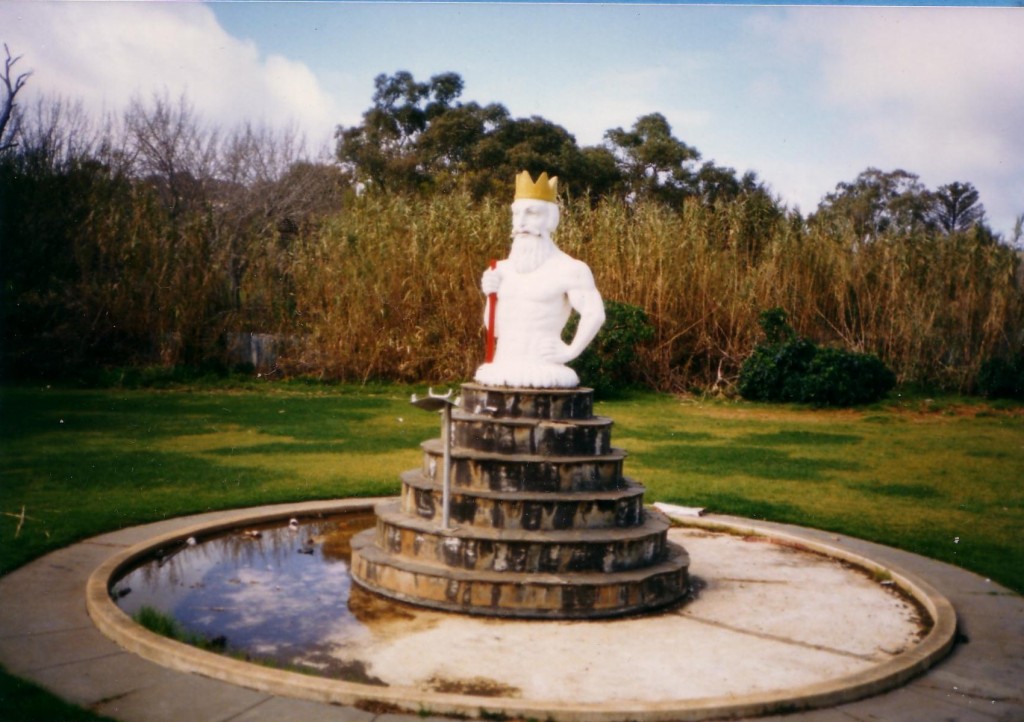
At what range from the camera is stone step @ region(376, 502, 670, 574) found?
223 inches

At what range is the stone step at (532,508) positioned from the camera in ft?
19.1

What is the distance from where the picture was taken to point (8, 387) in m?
15.6

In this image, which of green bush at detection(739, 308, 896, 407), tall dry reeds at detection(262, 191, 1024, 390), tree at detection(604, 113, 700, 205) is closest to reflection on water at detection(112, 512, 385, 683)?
tall dry reeds at detection(262, 191, 1024, 390)

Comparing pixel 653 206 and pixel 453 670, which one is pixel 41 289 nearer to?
pixel 653 206

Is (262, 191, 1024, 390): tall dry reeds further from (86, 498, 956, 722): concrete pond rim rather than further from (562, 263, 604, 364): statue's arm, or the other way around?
(86, 498, 956, 722): concrete pond rim

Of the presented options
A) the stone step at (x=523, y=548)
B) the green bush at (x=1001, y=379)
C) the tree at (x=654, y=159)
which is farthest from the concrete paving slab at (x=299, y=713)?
the tree at (x=654, y=159)

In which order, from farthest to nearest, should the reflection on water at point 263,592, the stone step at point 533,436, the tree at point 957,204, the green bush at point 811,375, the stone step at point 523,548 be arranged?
the tree at point 957,204
the green bush at point 811,375
the stone step at point 533,436
the stone step at point 523,548
the reflection on water at point 263,592

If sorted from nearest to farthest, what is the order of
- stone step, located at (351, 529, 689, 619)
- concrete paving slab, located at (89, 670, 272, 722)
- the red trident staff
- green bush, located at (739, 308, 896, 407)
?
1. concrete paving slab, located at (89, 670, 272, 722)
2. stone step, located at (351, 529, 689, 619)
3. the red trident staff
4. green bush, located at (739, 308, 896, 407)

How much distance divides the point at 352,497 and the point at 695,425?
705 cm

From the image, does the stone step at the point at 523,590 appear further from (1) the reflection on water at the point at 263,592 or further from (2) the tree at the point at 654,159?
(2) the tree at the point at 654,159

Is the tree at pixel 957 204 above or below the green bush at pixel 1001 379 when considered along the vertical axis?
above

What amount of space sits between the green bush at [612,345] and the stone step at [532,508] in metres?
9.91

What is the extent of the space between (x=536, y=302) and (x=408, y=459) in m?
4.97

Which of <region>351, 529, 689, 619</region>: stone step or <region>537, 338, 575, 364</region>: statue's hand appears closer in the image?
<region>351, 529, 689, 619</region>: stone step
